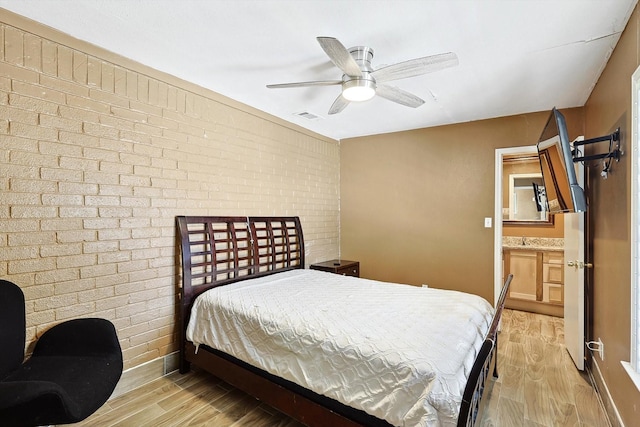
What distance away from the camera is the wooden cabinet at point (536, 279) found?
409cm

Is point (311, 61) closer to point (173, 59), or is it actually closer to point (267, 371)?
point (173, 59)

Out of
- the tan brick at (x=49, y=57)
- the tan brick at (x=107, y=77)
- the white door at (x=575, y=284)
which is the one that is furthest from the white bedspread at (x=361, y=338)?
the tan brick at (x=49, y=57)

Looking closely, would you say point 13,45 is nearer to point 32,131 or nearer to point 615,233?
point 32,131

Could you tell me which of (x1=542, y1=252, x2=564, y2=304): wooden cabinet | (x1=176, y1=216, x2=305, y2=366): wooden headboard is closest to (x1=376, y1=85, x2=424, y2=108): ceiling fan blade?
(x1=176, y1=216, x2=305, y2=366): wooden headboard

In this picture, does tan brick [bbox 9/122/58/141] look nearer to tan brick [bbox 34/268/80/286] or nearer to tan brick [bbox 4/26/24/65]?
tan brick [bbox 4/26/24/65]

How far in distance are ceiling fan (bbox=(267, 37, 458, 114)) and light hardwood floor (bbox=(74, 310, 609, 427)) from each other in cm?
236

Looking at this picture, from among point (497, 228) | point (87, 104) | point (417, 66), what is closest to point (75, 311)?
point (87, 104)

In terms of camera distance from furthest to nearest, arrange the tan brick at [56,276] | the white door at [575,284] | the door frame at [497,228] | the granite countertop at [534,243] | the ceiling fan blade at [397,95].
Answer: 1. the granite countertop at [534,243]
2. the door frame at [497,228]
3. the white door at [575,284]
4. the ceiling fan blade at [397,95]
5. the tan brick at [56,276]

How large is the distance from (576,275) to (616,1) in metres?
2.21

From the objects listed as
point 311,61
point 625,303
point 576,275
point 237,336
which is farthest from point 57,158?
point 576,275

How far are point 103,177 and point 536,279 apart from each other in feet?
17.2

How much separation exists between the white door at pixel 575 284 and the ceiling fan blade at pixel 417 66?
194 cm

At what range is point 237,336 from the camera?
2131mm

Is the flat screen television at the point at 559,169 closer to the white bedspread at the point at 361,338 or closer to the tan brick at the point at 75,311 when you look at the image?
the white bedspread at the point at 361,338
